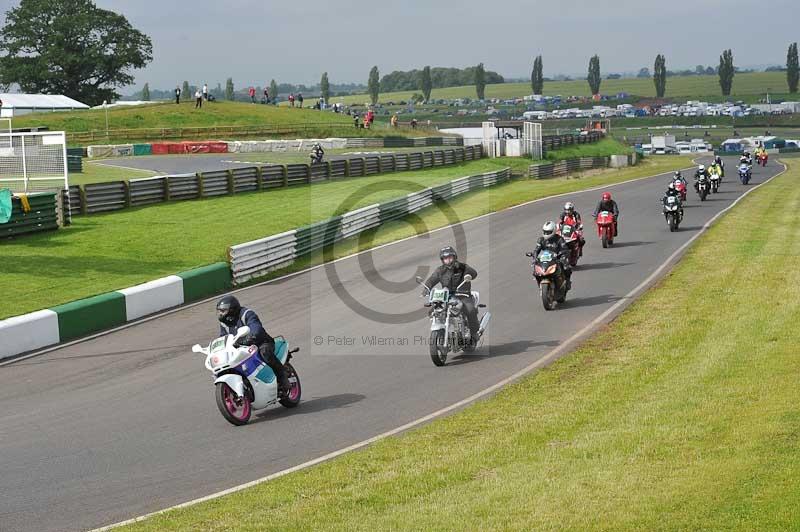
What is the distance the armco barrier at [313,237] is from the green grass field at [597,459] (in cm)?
1124

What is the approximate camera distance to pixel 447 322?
54.2ft

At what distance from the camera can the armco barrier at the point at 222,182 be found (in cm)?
3472

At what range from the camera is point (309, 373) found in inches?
641

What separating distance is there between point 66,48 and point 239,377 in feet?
382

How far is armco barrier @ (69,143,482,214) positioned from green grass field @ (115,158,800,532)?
22.3m

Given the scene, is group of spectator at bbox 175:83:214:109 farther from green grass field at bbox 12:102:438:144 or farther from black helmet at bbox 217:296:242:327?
black helmet at bbox 217:296:242:327

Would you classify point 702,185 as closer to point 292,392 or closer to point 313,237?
point 313,237

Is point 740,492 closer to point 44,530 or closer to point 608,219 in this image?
point 44,530

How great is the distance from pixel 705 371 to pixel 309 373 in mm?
6031

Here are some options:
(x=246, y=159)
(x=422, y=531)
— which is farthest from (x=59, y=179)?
(x=246, y=159)

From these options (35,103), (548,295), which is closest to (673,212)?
(548,295)

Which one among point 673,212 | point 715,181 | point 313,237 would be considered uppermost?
point 715,181

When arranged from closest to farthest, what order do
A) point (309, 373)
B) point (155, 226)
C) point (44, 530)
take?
1. point (44, 530)
2. point (309, 373)
3. point (155, 226)

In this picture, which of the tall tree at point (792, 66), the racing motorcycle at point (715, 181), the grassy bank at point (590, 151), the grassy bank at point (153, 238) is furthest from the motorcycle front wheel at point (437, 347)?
the tall tree at point (792, 66)
